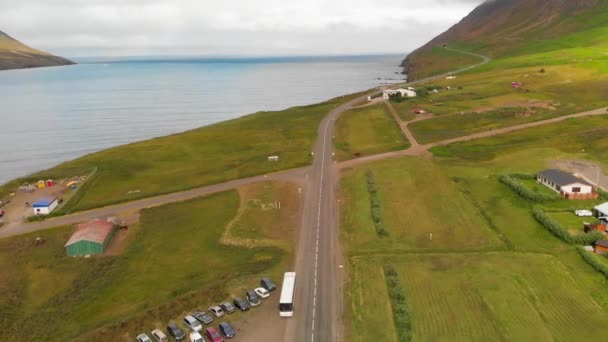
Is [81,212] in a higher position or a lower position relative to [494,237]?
higher

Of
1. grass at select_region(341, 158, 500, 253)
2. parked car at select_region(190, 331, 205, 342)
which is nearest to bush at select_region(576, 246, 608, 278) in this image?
grass at select_region(341, 158, 500, 253)

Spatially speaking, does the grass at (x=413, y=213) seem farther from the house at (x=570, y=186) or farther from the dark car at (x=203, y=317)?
the dark car at (x=203, y=317)

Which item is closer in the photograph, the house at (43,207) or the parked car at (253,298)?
the parked car at (253,298)

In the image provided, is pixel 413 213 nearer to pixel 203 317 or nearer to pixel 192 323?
pixel 203 317

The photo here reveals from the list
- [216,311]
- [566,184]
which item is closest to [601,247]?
[566,184]

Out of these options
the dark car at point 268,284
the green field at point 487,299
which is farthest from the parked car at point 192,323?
the green field at point 487,299

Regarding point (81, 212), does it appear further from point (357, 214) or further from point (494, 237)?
point (494, 237)

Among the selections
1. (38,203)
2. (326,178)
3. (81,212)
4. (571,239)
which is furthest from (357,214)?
(38,203)
